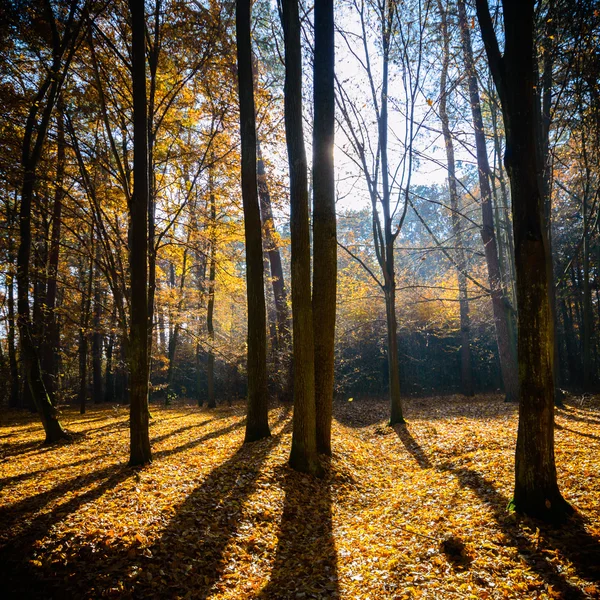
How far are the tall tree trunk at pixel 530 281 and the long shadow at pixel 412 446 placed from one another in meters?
2.90

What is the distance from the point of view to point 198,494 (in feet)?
16.4

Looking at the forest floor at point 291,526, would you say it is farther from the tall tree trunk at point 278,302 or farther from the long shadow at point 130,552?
the tall tree trunk at point 278,302

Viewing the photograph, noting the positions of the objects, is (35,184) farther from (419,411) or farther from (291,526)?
(419,411)

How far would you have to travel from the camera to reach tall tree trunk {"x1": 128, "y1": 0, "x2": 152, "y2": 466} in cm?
610

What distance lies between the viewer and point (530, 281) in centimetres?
385

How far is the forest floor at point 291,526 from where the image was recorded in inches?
131

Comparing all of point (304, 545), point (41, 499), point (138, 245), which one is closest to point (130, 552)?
point (304, 545)

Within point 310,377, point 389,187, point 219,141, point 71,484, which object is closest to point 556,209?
point 389,187

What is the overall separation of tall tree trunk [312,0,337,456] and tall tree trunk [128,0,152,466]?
2.77 m

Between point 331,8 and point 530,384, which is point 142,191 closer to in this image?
point 331,8

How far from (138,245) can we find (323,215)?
9.93ft

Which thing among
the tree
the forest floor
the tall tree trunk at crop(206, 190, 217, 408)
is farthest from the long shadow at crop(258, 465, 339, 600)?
the tall tree trunk at crop(206, 190, 217, 408)

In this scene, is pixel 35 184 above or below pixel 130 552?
above

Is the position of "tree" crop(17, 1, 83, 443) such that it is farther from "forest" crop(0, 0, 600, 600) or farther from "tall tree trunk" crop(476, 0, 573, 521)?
"tall tree trunk" crop(476, 0, 573, 521)
